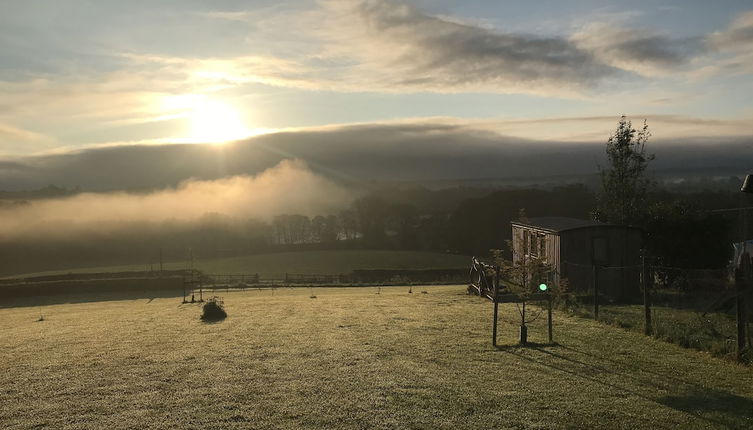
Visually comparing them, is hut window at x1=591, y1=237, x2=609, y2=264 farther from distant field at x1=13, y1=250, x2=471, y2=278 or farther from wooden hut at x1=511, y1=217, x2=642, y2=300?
distant field at x1=13, y1=250, x2=471, y2=278

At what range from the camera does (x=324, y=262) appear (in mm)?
74250

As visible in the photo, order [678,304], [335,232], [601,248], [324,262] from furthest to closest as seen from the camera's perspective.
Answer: [335,232] < [324,262] < [601,248] < [678,304]

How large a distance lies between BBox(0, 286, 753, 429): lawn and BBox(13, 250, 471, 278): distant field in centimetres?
4622

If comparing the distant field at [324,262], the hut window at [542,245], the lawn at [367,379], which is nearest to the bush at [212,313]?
the lawn at [367,379]

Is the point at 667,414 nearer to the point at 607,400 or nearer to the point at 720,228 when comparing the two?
the point at 607,400

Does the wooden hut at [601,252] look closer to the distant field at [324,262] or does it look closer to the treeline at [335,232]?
the distant field at [324,262]

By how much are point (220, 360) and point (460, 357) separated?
6066 millimetres

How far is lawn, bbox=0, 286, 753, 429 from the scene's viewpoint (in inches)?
380

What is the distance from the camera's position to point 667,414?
955cm

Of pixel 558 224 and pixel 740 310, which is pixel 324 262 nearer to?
pixel 558 224

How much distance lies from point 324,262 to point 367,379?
62.7m

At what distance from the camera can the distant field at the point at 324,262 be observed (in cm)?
6719

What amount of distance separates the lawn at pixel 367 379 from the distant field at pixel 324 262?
4622 cm

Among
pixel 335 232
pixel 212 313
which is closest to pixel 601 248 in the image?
pixel 212 313
